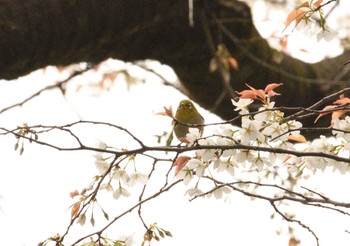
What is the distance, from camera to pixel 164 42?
4.68 ft

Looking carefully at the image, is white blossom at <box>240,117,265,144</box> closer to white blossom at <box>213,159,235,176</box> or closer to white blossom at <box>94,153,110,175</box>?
white blossom at <box>213,159,235,176</box>

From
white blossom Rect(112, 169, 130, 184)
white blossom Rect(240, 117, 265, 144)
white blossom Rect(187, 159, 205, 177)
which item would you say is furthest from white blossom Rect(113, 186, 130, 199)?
white blossom Rect(240, 117, 265, 144)

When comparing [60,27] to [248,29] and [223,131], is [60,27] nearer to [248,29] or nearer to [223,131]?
[223,131]

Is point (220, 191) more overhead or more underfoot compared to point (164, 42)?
more underfoot

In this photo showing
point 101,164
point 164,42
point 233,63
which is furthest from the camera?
point 233,63

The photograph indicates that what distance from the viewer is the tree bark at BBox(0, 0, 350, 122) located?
1146 millimetres

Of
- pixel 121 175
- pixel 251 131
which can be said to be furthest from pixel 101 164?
pixel 251 131

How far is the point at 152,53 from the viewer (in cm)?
143

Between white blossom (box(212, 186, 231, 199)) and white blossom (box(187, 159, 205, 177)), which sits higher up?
white blossom (box(212, 186, 231, 199))

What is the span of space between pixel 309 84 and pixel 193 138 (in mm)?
861

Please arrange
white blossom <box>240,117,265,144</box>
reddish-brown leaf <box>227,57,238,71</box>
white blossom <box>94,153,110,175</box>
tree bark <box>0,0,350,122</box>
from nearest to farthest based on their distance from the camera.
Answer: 1. white blossom <box>240,117,265,144</box>
2. white blossom <box>94,153,110,175</box>
3. tree bark <box>0,0,350,122</box>
4. reddish-brown leaf <box>227,57,238,71</box>

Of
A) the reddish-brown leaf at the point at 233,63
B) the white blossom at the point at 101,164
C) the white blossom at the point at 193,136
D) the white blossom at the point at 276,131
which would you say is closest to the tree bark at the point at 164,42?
the reddish-brown leaf at the point at 233,63

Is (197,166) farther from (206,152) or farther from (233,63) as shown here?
(233,63)

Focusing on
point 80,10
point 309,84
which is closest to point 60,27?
point 80,10
